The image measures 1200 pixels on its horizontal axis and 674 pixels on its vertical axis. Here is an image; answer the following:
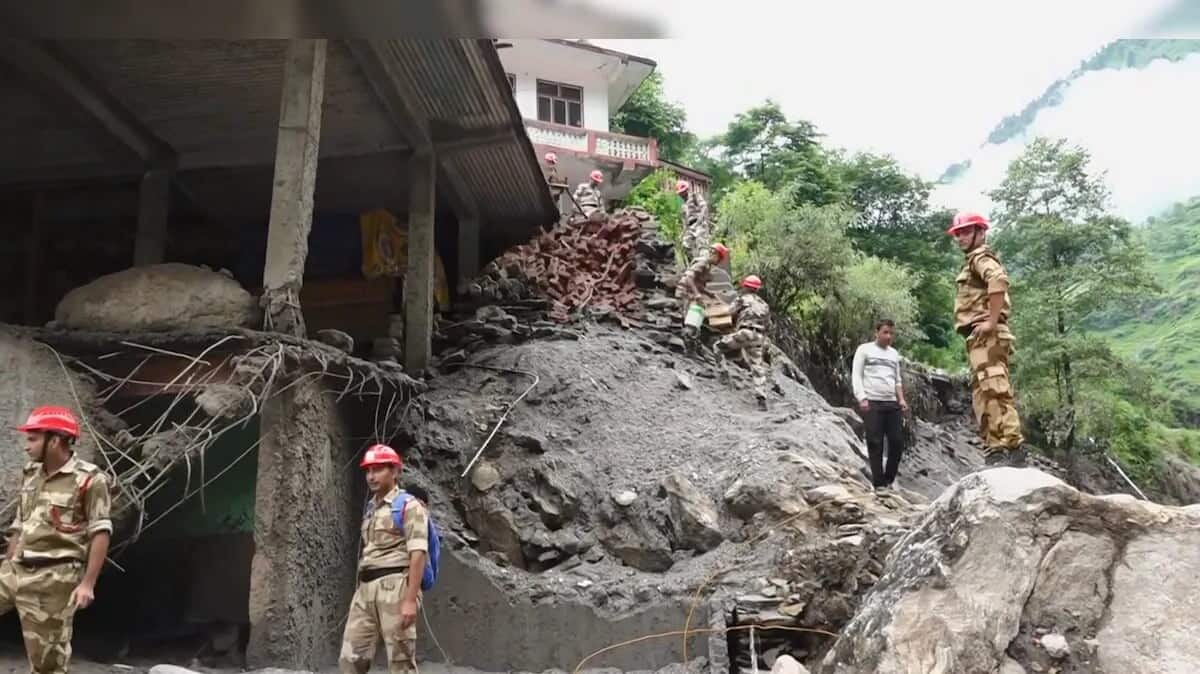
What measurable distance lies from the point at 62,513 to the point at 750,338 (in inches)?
369

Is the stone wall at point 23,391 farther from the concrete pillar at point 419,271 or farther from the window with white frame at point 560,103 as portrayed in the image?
the window with white frame at point 560,103

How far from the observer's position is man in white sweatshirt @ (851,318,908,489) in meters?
7.95

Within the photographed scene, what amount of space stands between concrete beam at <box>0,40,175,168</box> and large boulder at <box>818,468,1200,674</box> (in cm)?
836

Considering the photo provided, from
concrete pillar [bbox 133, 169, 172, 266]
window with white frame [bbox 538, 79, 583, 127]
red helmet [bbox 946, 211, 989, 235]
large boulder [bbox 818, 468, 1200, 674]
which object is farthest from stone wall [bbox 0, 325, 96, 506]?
window with white frame [bbox 538, 79, 583, 127]

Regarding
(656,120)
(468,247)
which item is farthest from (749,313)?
(656,120)

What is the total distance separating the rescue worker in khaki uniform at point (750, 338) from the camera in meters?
11.9

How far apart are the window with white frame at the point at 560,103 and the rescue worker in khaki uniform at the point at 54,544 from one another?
21887mm

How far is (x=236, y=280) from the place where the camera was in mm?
9578

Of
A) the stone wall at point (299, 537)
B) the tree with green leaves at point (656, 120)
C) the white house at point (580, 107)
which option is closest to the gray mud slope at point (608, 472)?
the stone wall at point (299, 537)

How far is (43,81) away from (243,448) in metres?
4.14

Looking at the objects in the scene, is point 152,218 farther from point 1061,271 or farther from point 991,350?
point 1061,271

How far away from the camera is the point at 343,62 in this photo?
8.17 meters

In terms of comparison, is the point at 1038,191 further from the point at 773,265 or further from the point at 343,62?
the point at 343,62

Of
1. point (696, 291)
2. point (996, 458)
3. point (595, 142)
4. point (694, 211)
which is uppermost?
point (595, 142)
